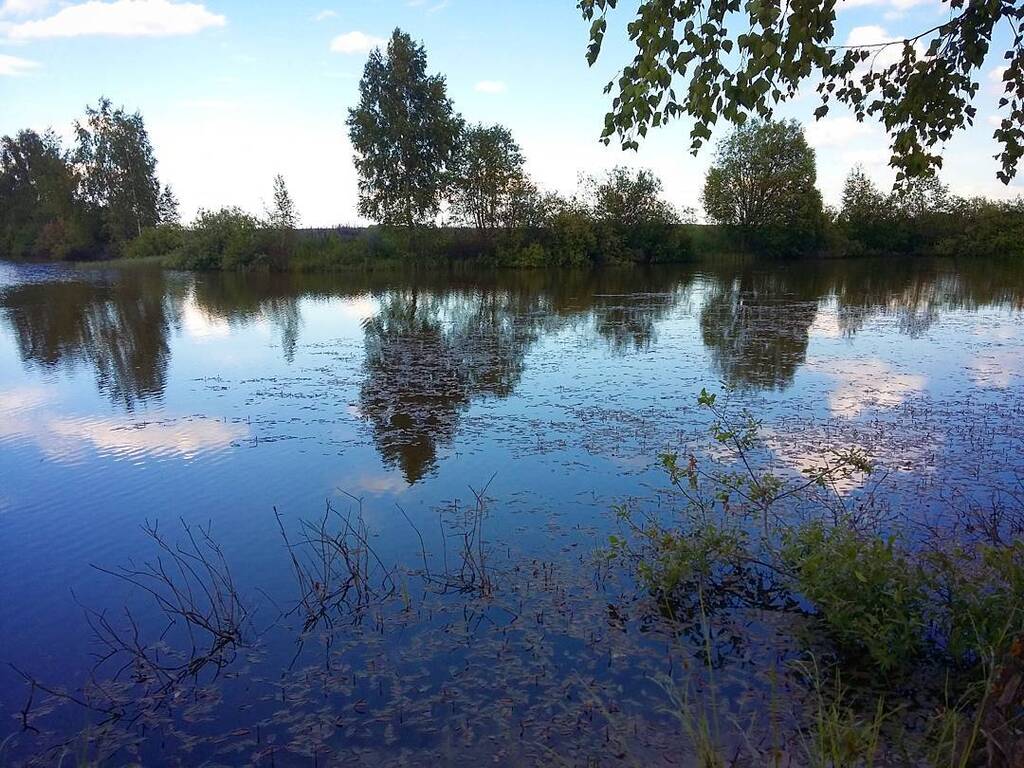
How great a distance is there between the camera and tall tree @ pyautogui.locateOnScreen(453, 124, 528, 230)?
43.6 metres

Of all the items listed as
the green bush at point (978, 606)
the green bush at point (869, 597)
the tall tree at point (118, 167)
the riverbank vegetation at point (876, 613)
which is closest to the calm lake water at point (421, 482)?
the riverbank vegetation at point (876, 613)

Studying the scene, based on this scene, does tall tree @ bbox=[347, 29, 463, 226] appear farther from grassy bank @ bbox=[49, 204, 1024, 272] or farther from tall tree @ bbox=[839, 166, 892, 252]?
tall tree @ bbox=[839, 166, 892, 252]

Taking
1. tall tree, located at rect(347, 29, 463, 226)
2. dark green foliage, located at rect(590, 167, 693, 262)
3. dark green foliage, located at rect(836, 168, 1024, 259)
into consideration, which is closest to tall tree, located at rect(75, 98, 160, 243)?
tall tree, located at rect(347, 29, 463, 226)

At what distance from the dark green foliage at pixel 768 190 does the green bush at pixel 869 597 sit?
160 feet

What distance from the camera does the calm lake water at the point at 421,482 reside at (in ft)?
12.8

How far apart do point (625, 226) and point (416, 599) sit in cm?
4380

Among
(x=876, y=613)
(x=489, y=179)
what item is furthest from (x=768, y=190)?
(x=876, y=613)

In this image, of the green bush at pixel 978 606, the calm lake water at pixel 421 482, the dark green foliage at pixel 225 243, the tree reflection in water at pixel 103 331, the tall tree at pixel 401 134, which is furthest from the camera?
the dark green foliage at pixel 225 243

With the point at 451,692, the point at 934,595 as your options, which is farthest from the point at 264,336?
the point at 934,595

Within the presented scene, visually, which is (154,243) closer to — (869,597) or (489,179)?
(489,179)

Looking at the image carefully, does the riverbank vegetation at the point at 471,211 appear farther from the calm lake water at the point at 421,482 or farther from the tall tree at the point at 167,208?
the calm lake water at the point at 421,482

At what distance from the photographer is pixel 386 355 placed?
14.4 meters

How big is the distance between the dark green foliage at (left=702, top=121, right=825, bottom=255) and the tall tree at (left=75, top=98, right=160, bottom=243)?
149ft

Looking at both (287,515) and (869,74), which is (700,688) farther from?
(869,74)
